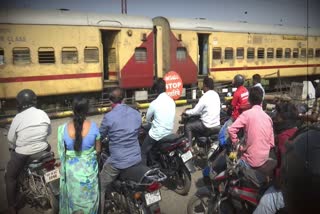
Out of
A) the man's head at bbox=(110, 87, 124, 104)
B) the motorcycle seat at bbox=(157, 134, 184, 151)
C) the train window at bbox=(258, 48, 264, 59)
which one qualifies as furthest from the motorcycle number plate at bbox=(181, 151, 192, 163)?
the train window at bbox=(258, 48, 264, 59)

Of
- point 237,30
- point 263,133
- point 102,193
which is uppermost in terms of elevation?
point 237,30

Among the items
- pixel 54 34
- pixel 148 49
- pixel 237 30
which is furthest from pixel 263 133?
pixel 237 30

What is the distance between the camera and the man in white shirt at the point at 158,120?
457 cm

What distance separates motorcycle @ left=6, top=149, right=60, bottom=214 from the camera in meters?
3.85

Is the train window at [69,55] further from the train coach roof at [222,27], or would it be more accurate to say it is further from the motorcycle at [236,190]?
the motorcycle at [236,190]

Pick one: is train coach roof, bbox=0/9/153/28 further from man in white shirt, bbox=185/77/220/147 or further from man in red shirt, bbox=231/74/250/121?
man in red shirt, bbox=231/74/250/121

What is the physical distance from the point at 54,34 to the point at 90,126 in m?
7.93

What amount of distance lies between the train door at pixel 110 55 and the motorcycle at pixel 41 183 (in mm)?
8126

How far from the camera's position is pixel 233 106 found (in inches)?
229

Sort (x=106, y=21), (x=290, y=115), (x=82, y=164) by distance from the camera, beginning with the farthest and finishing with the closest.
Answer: (x=106, y=21) < (x=290, y=115) < (x=82, y=164)

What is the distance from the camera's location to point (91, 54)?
1117cm

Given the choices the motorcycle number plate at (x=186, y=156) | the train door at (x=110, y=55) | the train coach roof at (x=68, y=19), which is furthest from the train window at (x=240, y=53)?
the motorcycle number plate at (x=186, y=156)

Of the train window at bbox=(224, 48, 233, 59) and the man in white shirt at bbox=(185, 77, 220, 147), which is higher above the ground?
the train window at bbox=(224, 48, 233, 59)

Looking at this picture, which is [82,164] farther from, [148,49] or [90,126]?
[148,49]
